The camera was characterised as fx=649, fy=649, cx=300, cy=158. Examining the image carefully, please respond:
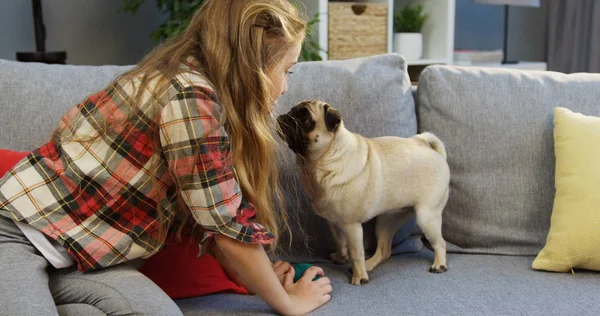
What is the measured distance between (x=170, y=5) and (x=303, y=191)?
1398 mm

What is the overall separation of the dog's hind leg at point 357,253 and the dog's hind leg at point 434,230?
→ 0.54ft

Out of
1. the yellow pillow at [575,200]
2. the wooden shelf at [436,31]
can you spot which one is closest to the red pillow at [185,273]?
the yellow pillow at [575,200]

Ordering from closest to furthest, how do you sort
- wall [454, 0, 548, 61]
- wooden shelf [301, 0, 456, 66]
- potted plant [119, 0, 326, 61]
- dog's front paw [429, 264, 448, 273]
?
dog's front paw [429, 264, 448, 273], potted plant [119, 0, 326, 61], wooden shelf [301, 0, 456, 66], wall [454, 0, 548, 61]

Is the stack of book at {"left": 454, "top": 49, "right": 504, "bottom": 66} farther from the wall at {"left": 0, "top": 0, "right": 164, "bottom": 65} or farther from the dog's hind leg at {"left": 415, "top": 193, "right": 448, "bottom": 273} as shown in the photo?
the dog's hind leg at {"left": 415, "top": 193, "right": 448, "bottom": 273}

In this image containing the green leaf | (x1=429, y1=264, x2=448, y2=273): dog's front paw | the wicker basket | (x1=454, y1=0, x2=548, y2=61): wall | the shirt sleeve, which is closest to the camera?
the shirt sleeve

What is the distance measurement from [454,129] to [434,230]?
0.27 meters

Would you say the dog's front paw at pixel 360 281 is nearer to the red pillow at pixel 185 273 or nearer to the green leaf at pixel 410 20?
the red pillow at pixel 185 273

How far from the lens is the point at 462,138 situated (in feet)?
5.36

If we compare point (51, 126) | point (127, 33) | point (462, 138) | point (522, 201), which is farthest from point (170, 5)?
point (522, 201)

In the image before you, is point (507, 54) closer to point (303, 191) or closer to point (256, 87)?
point (303, 191)

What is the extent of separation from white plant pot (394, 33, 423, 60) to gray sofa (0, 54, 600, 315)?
126 cm

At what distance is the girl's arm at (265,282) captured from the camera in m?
1.21

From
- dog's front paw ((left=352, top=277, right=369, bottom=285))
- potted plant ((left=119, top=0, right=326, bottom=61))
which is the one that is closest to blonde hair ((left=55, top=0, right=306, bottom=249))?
dog's front paw ((left=352, top=277, right=369, bottom=285))

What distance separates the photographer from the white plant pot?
2.92 metres
